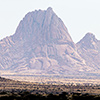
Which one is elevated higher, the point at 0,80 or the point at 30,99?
the point at 0,80

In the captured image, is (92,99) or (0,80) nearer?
(92,99)

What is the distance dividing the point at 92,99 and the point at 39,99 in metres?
9.85

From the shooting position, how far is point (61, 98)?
71.1m

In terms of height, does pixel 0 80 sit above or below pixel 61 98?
above

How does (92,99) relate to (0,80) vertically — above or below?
below

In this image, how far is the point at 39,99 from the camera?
71.1m

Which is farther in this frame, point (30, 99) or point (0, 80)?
point (0, 80)

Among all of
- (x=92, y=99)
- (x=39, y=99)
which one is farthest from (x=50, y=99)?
(x=92, y=99)

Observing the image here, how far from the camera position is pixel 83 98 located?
69.6 meters

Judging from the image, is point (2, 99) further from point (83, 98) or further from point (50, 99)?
point (83, 98)

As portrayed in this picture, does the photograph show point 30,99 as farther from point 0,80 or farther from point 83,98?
point 0,80

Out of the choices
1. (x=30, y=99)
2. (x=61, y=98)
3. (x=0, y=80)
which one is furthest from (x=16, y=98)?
(x=0, y=80)

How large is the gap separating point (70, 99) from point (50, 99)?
4.16 metres

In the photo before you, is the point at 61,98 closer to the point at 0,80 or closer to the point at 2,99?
the point at 2,99
